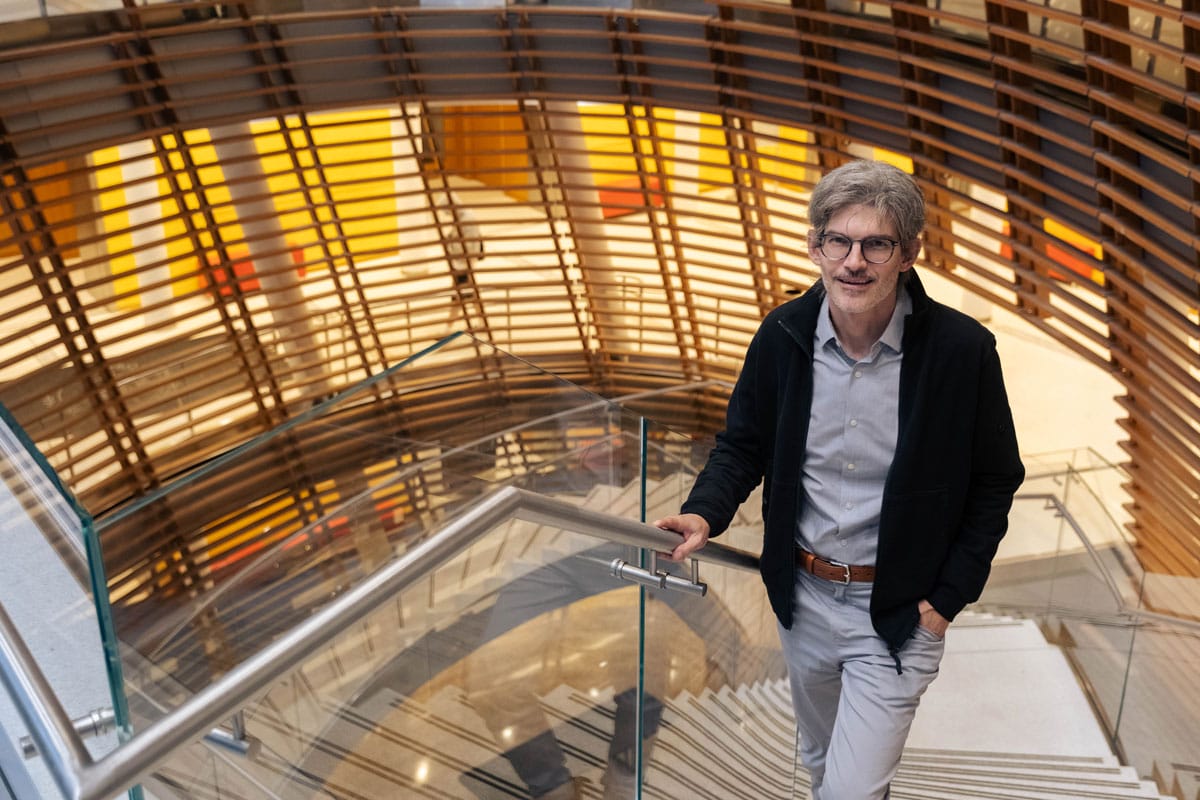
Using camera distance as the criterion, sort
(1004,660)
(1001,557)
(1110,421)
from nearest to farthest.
A: (1004,660), (1001,557), (1110,421)

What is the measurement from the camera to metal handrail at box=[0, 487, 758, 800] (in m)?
1.03

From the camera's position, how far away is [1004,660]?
498 centimetres

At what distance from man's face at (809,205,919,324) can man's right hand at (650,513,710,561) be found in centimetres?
45

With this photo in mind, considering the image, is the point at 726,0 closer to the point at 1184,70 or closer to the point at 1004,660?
the point at 1184,70

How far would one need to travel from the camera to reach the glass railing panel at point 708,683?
226cm

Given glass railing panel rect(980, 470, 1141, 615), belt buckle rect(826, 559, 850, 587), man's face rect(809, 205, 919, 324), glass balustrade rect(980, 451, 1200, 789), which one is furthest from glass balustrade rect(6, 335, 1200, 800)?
glass railing panel rect(980, 470, 1141, 615)

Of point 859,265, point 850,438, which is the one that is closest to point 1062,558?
point 850,438

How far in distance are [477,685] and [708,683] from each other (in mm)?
879

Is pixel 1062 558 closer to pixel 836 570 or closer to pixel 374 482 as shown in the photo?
pixel 836 570

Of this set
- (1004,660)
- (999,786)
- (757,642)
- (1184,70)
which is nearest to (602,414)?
(757,642)

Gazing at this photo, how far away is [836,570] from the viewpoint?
2049 mm

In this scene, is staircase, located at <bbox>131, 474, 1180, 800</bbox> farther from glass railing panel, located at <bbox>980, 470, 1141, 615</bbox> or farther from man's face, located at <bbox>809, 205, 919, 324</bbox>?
glass railing panel, located at <bbox>980, 470, 1141, 615</bbox>

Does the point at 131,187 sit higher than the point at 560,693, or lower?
higher

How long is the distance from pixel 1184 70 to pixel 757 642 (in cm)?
397
